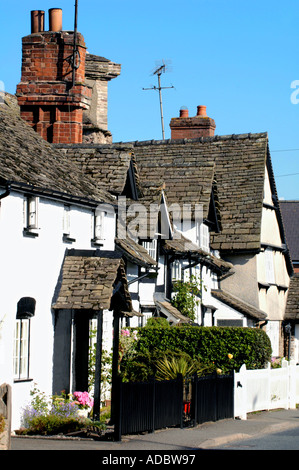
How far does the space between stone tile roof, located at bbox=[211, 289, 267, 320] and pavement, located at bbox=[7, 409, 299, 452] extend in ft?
40.7

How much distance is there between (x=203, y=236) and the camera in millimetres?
32375

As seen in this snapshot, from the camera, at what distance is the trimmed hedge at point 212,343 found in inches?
925

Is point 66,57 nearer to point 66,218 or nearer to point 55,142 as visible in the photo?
point 55,142

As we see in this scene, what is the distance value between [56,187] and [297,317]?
21.1 metres

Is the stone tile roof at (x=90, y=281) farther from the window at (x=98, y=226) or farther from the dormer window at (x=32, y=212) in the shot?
the dormer window at (x=32, y=212)

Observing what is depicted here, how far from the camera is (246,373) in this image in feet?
71.6

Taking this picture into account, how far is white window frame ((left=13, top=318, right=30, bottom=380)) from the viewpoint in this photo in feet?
60.1

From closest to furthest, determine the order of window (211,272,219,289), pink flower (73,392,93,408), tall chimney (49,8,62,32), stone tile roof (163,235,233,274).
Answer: pink flower (73,392,93,408), stone tile roof (163,235,233,274), tall chimney (49,8,62,32), window (211,272,219,289)

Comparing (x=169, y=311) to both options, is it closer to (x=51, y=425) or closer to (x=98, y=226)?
(x=98, y=226)

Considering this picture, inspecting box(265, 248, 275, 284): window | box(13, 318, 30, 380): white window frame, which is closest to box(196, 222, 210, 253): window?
box(265, 248, 275, 284): window

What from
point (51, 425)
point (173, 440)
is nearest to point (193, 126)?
point (51, 425)

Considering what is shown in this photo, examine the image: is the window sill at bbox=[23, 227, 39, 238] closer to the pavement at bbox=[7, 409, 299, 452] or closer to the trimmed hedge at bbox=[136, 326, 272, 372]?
the pavement at bbox=[7, 409, 299, 452]

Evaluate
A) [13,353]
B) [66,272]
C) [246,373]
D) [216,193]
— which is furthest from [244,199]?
[13,353]

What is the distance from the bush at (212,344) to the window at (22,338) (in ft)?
17.1
